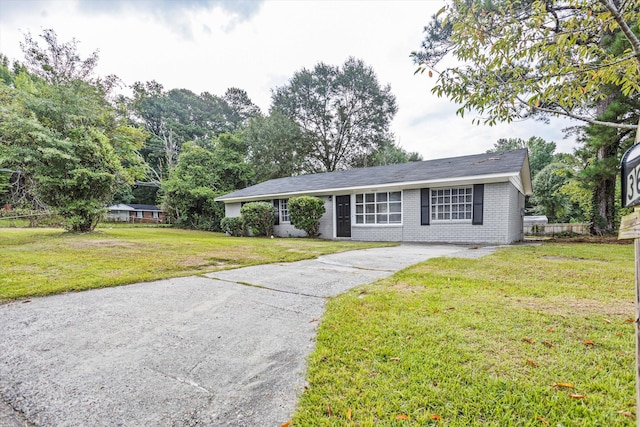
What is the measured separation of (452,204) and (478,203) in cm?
89

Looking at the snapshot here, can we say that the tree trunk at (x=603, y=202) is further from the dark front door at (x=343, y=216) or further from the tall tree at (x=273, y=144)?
the tall tree at (x=273, y=144)

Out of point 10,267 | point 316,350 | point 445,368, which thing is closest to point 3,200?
point 10,267

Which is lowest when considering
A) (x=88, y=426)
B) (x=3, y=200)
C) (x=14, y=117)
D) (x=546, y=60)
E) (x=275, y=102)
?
(x=88, y=426)

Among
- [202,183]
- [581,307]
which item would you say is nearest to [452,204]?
[581,307]

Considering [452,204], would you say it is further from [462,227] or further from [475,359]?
[475,359]

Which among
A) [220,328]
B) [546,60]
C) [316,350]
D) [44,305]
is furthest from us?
[44,305]

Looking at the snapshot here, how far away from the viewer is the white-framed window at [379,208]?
11.6m

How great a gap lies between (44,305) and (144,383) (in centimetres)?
259

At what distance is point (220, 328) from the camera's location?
277 centimetres

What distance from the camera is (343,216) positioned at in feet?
42.1

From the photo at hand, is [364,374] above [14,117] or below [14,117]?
below

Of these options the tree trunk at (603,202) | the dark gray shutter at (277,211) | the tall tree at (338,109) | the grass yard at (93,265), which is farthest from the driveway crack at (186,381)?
the tall tree at (338,109)

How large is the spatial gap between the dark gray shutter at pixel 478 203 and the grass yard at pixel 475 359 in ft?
20.3

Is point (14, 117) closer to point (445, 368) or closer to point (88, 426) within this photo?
point (88, 426)
